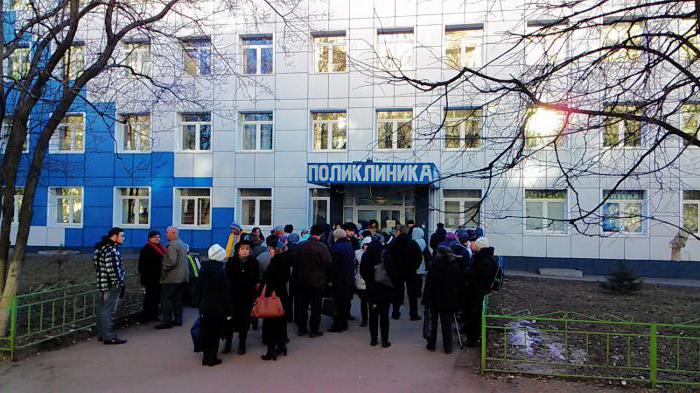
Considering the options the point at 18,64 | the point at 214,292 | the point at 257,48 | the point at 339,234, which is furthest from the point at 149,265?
the point at 257,48

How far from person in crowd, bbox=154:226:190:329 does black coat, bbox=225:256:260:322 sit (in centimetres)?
168

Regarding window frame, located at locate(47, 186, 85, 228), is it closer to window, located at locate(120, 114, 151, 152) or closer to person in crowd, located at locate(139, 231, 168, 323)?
window, located at locate(120, 114, 151, 152)

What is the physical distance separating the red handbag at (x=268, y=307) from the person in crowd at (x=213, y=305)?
0.34 meters

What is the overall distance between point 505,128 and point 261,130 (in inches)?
517

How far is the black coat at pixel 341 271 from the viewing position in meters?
7.26

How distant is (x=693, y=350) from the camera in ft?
21.2

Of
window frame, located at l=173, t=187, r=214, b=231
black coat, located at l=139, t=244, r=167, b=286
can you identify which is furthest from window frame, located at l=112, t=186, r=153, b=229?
black coat, located at l=139, t=244, r=167, b=286

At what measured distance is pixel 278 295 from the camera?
6047 millimetres

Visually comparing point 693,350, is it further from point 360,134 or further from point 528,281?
point 360,134

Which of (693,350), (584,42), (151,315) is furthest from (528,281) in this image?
(151,315)

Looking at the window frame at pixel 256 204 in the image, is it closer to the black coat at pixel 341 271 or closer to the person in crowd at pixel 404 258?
the person in crowd at pixel 404 258

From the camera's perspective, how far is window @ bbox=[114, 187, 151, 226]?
704 inches

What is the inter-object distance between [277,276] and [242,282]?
0.48 meters

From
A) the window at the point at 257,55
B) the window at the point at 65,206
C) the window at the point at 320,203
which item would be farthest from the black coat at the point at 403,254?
the window at the point at 65,206
